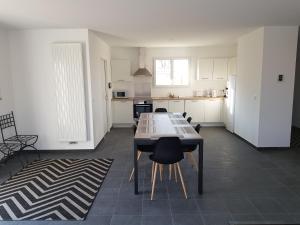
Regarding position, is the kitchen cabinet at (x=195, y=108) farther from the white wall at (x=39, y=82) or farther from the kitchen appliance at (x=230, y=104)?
the white wall at (x=39, y=82)

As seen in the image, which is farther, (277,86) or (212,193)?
(277,86)

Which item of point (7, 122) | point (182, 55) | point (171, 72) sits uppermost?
point (182, 55)

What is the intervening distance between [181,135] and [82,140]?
256cm

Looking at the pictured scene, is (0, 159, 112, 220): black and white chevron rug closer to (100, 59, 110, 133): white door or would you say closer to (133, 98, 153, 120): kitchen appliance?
(100, 59, 110, 133): white door

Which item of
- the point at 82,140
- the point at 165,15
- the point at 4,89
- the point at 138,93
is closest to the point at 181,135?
the point at 165,15

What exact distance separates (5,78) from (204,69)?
5.47 m

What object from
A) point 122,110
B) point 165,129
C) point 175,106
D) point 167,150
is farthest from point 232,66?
point 167,150

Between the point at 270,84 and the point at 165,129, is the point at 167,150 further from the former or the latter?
the point at 270,84

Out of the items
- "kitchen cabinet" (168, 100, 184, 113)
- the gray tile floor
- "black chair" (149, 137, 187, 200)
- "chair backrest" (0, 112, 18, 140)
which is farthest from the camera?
"kitchen cabinet" (168, 100, 184, 113)

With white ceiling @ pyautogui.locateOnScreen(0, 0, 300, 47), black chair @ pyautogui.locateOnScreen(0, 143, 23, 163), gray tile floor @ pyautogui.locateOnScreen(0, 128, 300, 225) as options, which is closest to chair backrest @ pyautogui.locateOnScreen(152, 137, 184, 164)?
gray tile floor @ pyautogui.locateOnScreen(0, 128, 300, 225)

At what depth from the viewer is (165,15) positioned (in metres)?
3.63

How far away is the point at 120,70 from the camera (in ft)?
24.4

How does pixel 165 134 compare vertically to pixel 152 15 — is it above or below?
below

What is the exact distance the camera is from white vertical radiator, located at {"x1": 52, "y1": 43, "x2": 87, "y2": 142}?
456 centimetres
